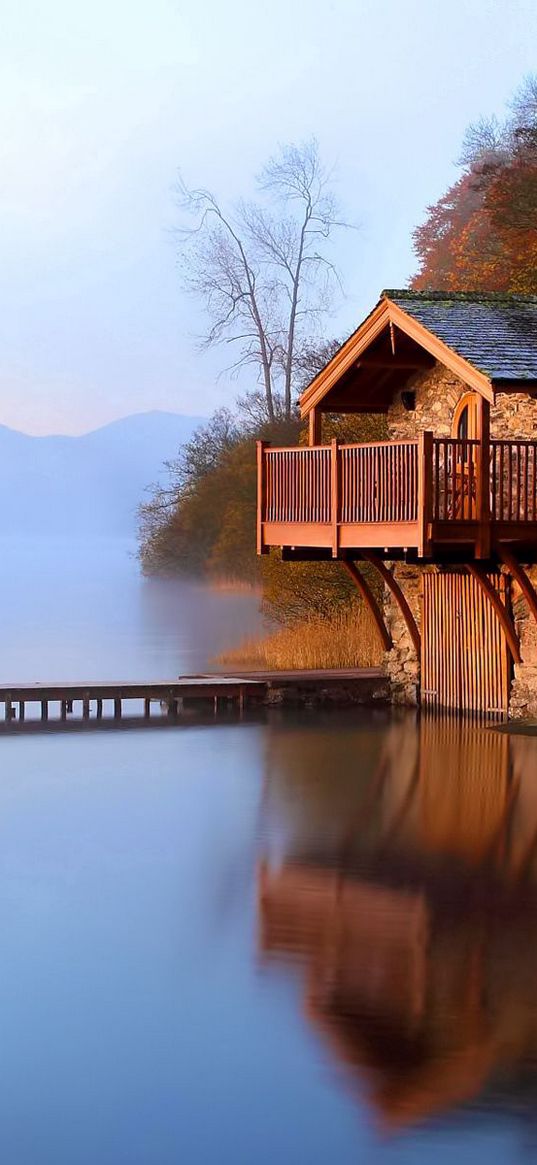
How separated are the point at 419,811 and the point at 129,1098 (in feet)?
29.0

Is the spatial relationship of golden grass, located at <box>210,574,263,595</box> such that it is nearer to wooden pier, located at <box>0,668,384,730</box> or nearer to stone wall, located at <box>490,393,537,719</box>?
wooden pier, located at <box>0,668,384,730</box>

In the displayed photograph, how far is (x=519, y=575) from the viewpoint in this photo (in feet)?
74.7

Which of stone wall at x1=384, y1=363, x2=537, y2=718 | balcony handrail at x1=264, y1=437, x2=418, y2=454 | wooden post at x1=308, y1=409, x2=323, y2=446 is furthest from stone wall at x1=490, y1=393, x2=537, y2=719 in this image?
wooden post at x1=308, y1=409, x2=323, y2=446

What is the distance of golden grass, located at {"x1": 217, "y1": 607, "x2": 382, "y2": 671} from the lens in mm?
30844

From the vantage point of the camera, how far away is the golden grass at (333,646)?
30.8 metres

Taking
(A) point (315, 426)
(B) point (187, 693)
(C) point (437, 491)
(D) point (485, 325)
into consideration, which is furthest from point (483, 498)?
(B) point (187, 693)

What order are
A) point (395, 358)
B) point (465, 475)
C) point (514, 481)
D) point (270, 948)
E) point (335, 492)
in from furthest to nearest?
1. point (395, 358)
2. point (335, 492)
3. point (514, 481)
4. point (465, 475)
5. point (270, 948)

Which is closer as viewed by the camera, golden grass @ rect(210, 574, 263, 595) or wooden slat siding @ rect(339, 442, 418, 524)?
wooden slat siding @ rect(339, 442, 418, 524)

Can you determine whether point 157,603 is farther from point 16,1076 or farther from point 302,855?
point 16,1076

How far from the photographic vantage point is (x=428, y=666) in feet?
87.6

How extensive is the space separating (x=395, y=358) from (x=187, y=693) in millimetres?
6111

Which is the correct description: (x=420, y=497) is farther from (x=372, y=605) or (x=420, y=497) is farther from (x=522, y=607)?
(x=372, y=605)

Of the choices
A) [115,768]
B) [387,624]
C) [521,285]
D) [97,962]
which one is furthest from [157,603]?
[97,962]

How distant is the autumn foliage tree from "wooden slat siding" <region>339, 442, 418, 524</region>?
15477 mm
